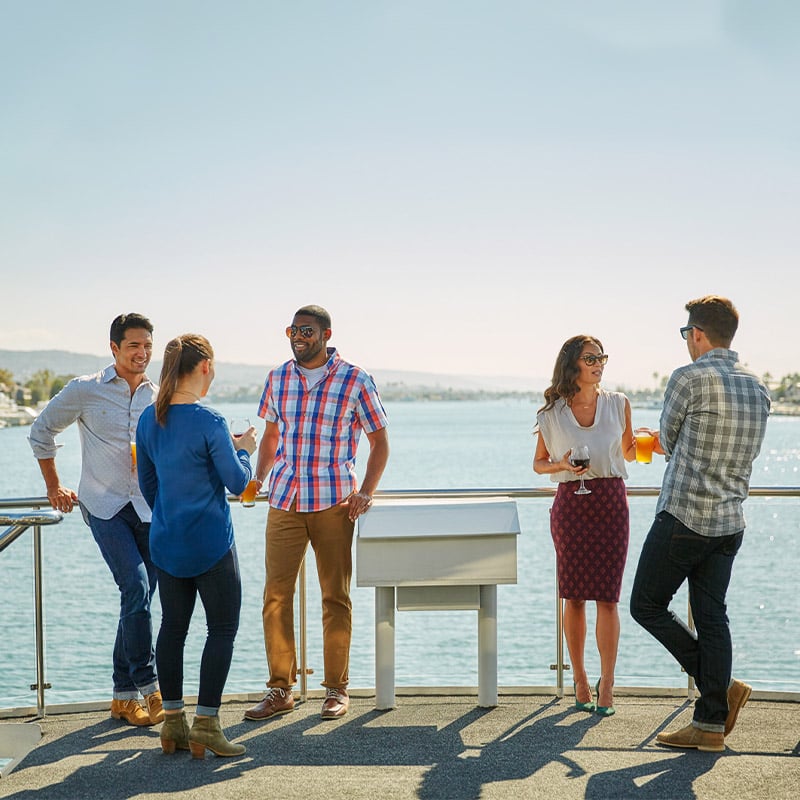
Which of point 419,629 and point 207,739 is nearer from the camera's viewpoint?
point 207,739

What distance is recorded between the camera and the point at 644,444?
4.46m

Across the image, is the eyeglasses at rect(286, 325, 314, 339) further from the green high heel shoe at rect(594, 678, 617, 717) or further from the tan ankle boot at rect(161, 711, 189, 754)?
the green high heel shoe at rect(594, 678, 617, 717)

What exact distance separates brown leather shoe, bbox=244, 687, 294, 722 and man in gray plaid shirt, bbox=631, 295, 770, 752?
161 cm

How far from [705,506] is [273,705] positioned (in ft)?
6.73

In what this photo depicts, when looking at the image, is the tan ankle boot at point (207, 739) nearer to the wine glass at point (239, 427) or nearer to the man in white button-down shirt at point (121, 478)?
the man in white button-down shirt at point (121, 478)

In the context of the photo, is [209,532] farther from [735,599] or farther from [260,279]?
[260,279]

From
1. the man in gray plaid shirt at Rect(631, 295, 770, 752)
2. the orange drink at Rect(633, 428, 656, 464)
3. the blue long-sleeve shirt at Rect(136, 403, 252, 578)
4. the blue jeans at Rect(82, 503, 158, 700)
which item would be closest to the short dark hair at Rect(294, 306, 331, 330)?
the blue long-sleeve shirt at Rect(136, 403, 252, 578)

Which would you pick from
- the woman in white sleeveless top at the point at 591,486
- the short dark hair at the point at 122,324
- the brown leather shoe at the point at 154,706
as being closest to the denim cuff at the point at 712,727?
the woman in white sleeveless top at the point at 591,486

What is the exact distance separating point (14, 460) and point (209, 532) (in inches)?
2455

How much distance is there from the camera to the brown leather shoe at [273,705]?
4594 millimetres

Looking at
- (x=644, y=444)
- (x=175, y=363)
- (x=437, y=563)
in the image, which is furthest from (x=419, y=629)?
(x=175, y=363)

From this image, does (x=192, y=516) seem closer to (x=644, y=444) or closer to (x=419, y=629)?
(x=644, y=444)

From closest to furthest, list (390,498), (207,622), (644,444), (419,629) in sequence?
(207,622) → (644,444) → (390,498) → (419,629)

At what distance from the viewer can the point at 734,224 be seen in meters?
48.8
